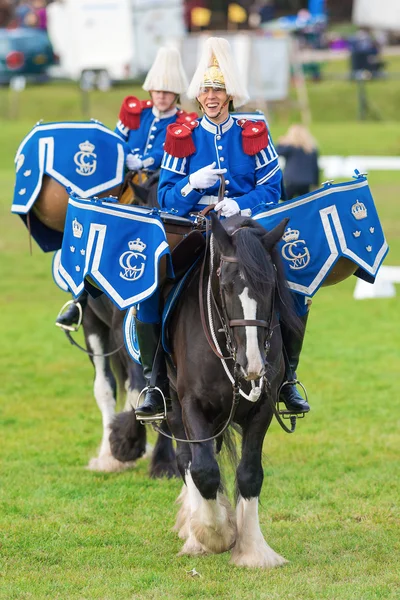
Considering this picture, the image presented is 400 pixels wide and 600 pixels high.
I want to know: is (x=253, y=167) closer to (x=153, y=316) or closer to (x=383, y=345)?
(x=153, y=316)

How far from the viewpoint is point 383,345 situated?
12727 millimetres

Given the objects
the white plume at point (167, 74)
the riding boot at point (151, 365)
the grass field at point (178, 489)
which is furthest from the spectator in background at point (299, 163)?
the riding boot at point (151, 365)

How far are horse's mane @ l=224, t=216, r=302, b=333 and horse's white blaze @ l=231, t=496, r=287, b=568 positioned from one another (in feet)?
3.22

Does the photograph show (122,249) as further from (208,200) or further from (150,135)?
(150,135)

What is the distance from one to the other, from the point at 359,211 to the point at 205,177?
3.00 ft

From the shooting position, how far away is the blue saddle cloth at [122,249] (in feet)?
20.2

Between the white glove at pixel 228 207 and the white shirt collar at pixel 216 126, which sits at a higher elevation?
the white shirt collar at pixel 216 126

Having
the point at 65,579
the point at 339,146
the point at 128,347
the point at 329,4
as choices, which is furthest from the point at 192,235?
the point at 329,4

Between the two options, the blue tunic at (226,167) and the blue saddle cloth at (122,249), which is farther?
the blue tunic at (226,167)

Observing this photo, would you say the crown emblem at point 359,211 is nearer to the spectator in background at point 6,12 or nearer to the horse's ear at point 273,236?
the horse's ear at point 273,236

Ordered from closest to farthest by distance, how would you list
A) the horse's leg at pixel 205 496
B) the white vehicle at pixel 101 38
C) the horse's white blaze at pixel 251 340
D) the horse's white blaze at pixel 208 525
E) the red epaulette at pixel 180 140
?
the horse's white blaze at pixel 251 340 < the horse's leg at pixel 205 496 < the horse's white blaze at pixel 208 525 < the red epaulette at pixel 180 140 < the white vehicle at pixel 101 38

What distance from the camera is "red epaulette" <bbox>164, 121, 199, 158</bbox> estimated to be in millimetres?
6430

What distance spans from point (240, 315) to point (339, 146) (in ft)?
78.8

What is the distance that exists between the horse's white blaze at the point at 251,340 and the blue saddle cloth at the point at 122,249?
751mm
